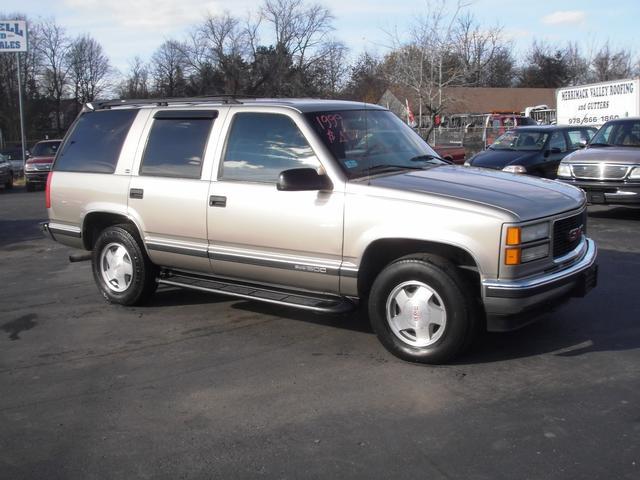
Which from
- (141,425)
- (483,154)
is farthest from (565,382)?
(483,154)

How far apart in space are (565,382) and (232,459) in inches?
90.1

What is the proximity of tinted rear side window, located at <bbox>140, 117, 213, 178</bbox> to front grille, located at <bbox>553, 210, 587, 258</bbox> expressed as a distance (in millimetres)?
2989

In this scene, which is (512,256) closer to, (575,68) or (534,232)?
(534,232)

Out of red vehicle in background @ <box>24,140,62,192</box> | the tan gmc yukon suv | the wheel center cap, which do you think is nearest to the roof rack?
the tan gmc yukon suv

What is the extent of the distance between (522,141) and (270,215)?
1072 centimetres

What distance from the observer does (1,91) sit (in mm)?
65312

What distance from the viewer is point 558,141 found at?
14.6 meters

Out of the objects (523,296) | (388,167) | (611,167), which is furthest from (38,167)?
(523,296)

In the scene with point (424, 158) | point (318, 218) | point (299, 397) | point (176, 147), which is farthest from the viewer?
point (176, 147)

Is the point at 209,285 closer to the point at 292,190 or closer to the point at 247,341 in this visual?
the point at 247,341

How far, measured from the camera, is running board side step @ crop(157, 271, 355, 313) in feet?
17.0

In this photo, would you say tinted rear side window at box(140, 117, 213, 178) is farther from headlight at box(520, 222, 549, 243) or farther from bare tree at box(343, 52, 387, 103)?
bare tree at box(343, 52, 387, 103)

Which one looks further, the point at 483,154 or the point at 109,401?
the point at 483,154

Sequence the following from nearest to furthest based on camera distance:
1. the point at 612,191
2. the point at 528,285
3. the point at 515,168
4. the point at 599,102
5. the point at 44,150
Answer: the point at 528,285 → the point at 612,191 → the point at 515,168 → the point at 599,102 → the point at 44,150
